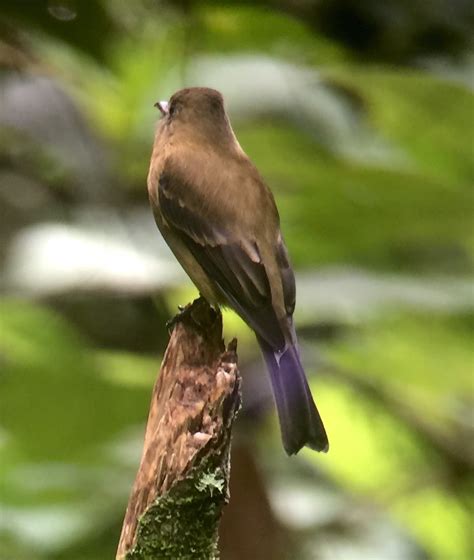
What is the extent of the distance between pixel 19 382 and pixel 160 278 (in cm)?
40

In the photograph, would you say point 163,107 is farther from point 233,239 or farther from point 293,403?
point 293,403

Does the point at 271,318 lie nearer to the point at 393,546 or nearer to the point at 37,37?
the point at 393,546

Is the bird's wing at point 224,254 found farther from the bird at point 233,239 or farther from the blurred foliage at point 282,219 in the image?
the blurred foliage at point 282,219

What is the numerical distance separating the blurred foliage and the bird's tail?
1.27ft

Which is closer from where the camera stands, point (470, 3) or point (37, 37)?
point (37, 37)

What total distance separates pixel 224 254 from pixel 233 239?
0.09 ft

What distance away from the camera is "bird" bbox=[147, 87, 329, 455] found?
160 cm

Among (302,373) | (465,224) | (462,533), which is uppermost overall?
(465,224)

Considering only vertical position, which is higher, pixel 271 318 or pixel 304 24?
pixel 304 24

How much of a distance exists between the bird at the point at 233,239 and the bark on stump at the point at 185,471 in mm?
253

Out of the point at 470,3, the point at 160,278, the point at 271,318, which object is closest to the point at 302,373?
the point at 271,318

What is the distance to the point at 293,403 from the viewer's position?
1.56m

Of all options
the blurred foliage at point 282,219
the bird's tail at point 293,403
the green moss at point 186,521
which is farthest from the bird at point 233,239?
the green moss at point 186,521

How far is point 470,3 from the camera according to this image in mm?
2840
